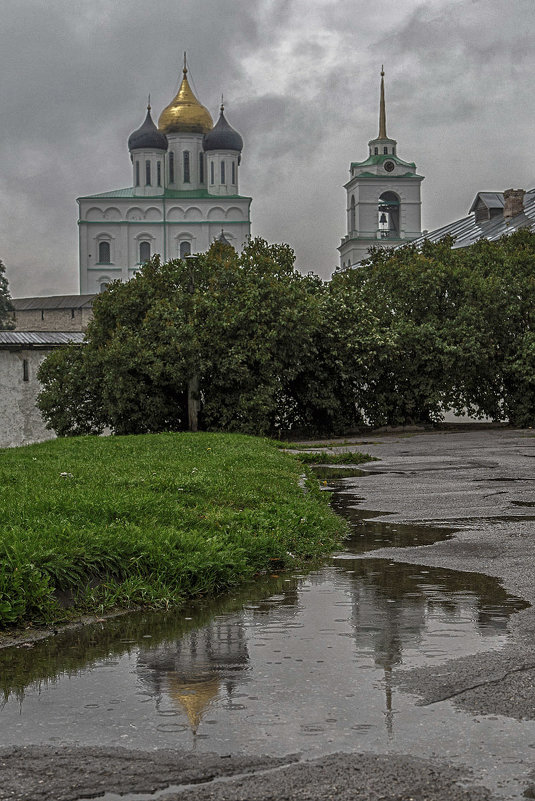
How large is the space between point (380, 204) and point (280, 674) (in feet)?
351

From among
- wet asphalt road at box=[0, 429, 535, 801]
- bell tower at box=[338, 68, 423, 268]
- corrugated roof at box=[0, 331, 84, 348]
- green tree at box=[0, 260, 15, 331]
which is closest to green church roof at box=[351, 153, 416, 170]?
bell tower at box=[338, 68, 423, 268]

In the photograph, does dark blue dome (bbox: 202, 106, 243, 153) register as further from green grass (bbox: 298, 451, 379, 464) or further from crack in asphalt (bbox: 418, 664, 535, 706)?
crack in asphalt (bbox: 418, 664, 535, 706)

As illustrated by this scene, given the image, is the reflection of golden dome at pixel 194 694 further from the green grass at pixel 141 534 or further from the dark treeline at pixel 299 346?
the dark treeline at pixel 299 346

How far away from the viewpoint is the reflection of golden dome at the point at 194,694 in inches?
148

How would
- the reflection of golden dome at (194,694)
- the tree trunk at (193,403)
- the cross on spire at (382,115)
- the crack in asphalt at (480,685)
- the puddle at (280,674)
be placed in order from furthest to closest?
the cross on spire at (382,115), the tree trunk at (193,403), the crack in asphalt at (480,685), the reflection of golden dome at (194,694), the puddle at (280,674)

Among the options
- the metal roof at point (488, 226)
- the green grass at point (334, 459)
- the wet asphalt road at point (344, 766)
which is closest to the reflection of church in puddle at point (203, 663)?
the wet asphalt road at point (344, 766)

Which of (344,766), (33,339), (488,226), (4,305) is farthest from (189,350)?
(4,305)

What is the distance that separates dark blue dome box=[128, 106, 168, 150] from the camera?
395 ft

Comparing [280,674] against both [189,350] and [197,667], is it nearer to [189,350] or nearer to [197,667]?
[197,667]

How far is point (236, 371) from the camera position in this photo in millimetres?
29656

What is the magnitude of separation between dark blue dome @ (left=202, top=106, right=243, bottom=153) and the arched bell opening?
67.8ft

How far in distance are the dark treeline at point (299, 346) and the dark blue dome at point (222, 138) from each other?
86.4 meters

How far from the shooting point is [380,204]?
356 ft

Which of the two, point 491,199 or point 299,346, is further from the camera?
point 491,199
